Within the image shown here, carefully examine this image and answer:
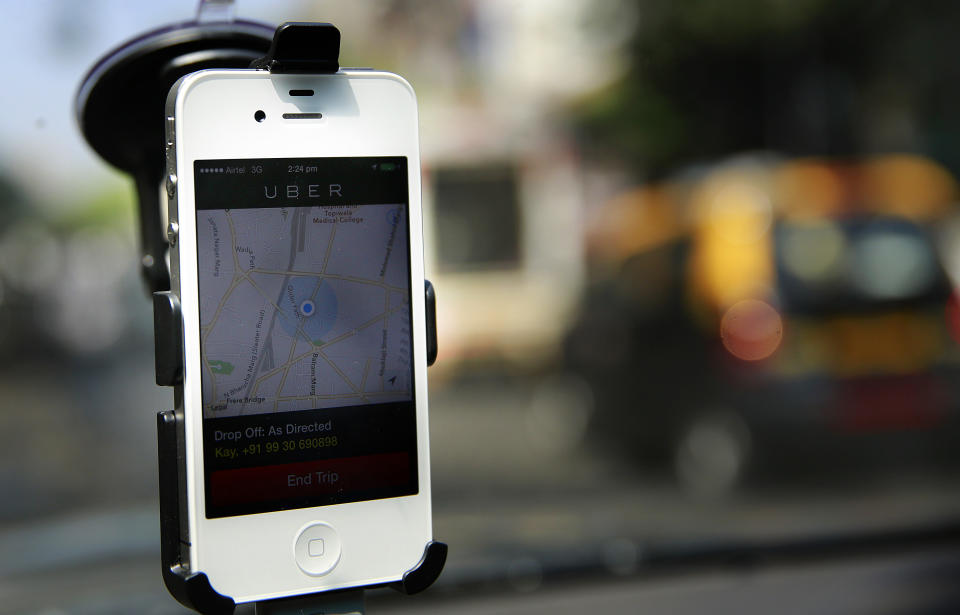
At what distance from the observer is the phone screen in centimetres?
135

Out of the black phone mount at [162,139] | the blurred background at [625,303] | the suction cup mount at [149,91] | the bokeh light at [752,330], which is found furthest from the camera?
the bokeh light at [752,330]

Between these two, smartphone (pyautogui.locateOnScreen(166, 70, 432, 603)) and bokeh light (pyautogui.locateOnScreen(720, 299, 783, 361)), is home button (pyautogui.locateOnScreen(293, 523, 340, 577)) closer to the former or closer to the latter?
smartphone (pyautogui.locateOnScreen(166, 70, 432, 603))

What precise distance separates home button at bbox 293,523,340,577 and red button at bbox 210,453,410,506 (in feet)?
0.15

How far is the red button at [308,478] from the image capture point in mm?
1354

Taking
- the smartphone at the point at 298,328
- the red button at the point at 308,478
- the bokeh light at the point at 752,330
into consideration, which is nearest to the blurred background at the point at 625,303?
the bokeh light at the point at 752,330

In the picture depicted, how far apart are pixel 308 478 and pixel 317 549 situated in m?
0.09

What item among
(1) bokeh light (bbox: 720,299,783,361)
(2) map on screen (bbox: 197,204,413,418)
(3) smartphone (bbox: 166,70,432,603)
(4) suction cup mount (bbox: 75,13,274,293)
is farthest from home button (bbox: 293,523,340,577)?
(1) bokeh light (bbox: 720,299,783,361)

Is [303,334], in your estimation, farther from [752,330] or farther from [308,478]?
[752,330]

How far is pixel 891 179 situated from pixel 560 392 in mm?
3716

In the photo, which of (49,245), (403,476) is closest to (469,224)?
(49,245)

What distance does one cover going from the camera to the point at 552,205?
1812 cm

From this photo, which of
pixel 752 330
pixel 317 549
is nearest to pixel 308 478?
pixel 317 549

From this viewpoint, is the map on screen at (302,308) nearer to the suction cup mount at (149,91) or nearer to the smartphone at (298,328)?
the smartphone at (298,328)

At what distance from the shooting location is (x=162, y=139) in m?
1.59
